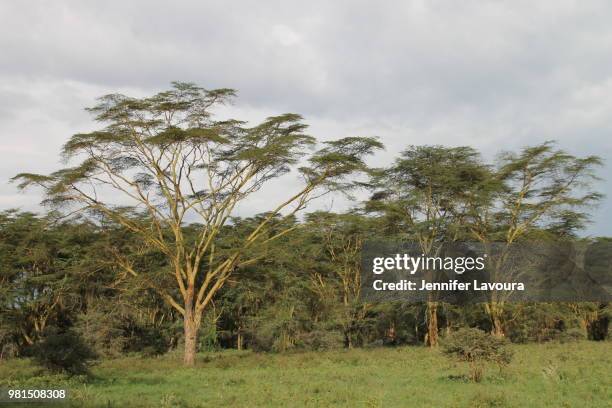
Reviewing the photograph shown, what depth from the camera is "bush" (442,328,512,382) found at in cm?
1792

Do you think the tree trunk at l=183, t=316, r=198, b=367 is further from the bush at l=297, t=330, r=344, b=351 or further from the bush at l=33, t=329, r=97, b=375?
the bush at l=297, t=330, r=344, b=351

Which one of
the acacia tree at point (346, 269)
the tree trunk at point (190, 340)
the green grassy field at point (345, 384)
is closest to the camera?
the green grassy field at point (345, 384)

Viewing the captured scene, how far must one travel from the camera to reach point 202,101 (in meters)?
27.2

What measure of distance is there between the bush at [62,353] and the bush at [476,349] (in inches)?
460

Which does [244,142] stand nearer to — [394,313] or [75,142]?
[75,142]

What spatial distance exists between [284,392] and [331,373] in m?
5.49

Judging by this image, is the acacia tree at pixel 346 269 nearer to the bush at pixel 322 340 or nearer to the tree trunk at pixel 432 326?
the bush at pixel 322 340

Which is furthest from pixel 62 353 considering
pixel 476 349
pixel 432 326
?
pixel 432 326

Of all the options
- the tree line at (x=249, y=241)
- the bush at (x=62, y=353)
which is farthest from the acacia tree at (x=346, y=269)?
the bush at (x=62, y=353)

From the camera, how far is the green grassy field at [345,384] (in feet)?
46.7

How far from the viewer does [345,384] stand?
17.7 meters

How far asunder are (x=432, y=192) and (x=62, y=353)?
24.4 meters

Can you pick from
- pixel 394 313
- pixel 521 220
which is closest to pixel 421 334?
pixel 394 313

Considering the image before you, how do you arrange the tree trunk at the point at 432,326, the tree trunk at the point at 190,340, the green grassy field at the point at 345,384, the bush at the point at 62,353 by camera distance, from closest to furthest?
the green grassy field at the point at 345,384, the bush at the point at 62,353, the tree trunk at the point at 190,340, the tree trunk at the point at 432,326
